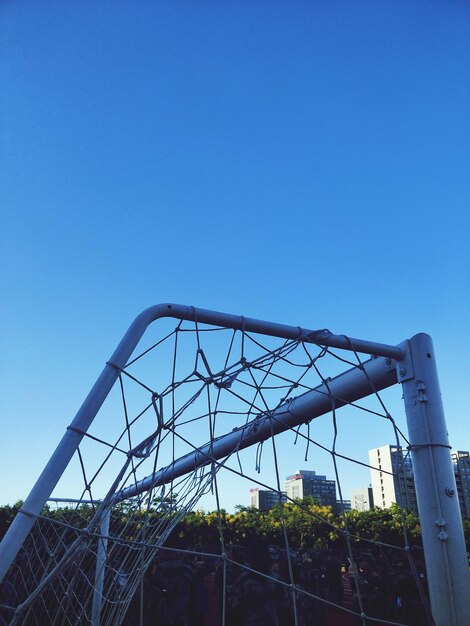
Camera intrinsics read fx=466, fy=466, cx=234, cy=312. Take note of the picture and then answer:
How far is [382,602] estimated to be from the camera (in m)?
8.43

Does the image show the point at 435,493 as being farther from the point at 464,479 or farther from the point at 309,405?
the point at 464,479

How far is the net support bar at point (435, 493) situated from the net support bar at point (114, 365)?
0.22m

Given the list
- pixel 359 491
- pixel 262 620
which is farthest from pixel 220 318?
pixel 359 491

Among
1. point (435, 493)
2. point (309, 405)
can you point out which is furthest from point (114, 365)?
point (435, 493)

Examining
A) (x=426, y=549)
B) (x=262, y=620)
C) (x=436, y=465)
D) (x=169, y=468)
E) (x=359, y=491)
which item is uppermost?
(x=359, y=491)

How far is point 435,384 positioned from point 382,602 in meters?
7.35

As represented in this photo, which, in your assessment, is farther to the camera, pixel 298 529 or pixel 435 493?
pixel 298 529

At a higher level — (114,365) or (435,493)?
(114,365)

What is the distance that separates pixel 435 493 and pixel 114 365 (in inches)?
79.0

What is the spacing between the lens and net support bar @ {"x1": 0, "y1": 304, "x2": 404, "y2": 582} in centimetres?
205

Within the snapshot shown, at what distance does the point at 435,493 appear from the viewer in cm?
276

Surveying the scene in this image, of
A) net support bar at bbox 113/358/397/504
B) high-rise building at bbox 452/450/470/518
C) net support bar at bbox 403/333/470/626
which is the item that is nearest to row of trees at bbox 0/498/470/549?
high-rise building at bbox 452/450/470/518

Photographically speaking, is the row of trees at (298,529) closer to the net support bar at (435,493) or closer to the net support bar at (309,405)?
the net support bar at (309,405)

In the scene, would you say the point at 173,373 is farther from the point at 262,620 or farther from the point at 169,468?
the point at 262,620
